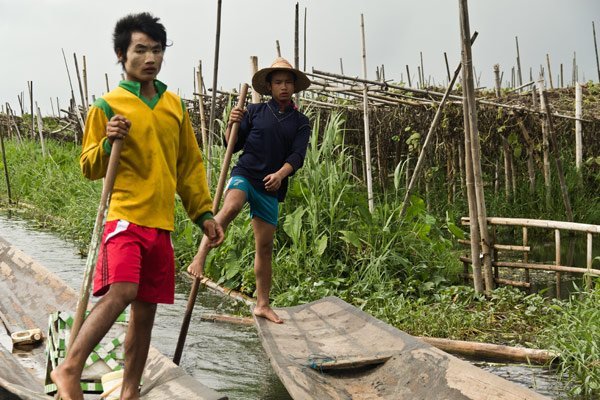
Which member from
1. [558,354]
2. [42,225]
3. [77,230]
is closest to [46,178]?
[42,225]

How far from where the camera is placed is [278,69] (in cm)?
481

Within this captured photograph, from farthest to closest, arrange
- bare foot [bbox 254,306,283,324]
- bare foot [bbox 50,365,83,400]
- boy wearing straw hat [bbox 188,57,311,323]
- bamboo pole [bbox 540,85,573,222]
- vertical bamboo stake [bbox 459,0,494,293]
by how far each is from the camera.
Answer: bamboo pole [bbox 540,85,573,222], vertical bamboo stake [bbox 459,0,494,293], bare foot [bbox 254,306,283,324], boy wearing straw hat [bbox 188,57,311,323], bare foot [bbox 50,365,83,400]

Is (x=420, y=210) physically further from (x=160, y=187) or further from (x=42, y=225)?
(x=42, y=225)

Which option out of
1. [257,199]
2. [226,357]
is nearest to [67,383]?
[257,199]

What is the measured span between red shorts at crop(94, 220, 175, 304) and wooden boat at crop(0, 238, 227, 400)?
36 cm

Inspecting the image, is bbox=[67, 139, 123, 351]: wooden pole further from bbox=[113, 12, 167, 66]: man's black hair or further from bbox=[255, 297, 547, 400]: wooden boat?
bbox=[255, 297, 547, 400]: wooden boat

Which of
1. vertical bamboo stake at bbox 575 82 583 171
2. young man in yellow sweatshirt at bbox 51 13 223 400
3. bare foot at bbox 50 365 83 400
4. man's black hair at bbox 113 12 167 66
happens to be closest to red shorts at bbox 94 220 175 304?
young man in yellow sweatshirt at bbox 51 13 223 400

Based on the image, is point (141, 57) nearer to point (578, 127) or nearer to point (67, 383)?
point (67, 383)

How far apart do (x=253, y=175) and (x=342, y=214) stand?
2235mm

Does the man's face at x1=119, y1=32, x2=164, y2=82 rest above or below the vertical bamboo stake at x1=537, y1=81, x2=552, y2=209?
above

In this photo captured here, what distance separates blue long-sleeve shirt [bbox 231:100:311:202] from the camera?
475 centimetres

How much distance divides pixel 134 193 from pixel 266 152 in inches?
73.5

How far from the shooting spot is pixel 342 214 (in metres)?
6.89

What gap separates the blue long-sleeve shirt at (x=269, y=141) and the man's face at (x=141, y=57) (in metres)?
1.77
